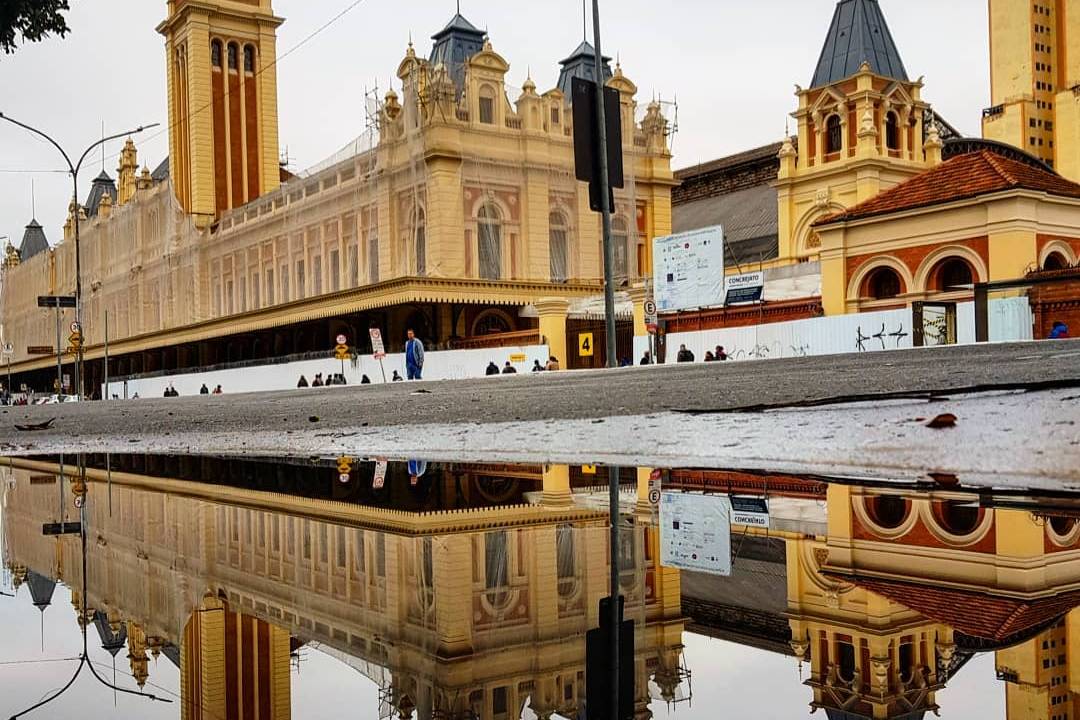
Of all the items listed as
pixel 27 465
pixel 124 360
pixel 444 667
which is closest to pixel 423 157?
pixel 27 465

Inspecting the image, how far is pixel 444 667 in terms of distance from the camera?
2324mm

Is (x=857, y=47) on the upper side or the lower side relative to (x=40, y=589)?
upper

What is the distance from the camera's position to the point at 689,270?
31969 millimetres

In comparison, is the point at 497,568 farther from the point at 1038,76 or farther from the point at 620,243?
the point at 1038,76

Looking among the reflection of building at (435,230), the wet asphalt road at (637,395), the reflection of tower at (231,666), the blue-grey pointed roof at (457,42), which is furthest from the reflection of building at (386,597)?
the blue-grey pointed roof at (457,42)

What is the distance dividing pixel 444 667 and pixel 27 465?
8.45m

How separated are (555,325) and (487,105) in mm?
9077

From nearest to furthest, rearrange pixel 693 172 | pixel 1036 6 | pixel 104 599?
pixel 104 599, pixel 693 172, pixel 1036 6

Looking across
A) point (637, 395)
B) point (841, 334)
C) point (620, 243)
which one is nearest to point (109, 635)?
point (637, 395)

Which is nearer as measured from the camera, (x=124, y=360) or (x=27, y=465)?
(x=27, y=465)

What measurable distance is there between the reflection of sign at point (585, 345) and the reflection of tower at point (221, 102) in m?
31.6

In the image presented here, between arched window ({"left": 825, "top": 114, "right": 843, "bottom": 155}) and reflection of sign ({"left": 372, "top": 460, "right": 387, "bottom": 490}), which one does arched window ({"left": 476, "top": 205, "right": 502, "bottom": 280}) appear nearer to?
arched window ({"left": 825, "top": 114, "right": 843, "bottom": 155})

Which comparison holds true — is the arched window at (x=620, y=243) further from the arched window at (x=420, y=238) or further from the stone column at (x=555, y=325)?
the arched window at (x=420, y=238)

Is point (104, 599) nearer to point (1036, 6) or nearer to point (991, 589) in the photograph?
point (991, 589)
